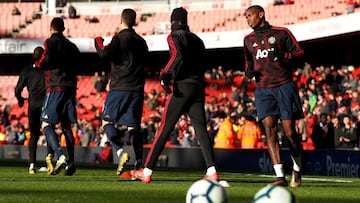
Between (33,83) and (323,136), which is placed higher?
(33,83)

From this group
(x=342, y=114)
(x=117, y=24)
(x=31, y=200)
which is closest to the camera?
(x=31, y=200)

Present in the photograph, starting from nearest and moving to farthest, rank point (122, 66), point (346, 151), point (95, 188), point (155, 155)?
1. point (95, 188)
2. point (155, 155)
3. point (122, 66)
4. point (346, 151)

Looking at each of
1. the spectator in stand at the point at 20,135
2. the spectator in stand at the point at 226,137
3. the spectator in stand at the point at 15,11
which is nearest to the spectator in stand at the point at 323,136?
the spectator in stand at the point at 226,137

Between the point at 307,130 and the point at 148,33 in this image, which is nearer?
the point at 307,130


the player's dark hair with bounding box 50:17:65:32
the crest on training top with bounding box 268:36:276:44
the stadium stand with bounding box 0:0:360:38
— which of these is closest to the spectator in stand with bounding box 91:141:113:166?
the stadium stand with bounding box 0:0:360:38

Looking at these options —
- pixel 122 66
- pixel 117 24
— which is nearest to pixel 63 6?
pixel 117 24

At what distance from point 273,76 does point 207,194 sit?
4.14 metres

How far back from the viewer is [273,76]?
11.4m

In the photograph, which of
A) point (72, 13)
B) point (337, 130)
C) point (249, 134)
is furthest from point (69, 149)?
point (72, 13)

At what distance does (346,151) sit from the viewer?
19.0 meters

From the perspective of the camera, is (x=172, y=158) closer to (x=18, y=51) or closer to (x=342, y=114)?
(x=342, y=114)

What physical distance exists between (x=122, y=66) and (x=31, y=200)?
4593mm

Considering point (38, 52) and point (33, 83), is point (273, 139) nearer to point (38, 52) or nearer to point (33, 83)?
point (38, 52)

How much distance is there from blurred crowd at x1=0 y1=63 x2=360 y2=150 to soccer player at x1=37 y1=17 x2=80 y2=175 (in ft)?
31.3
